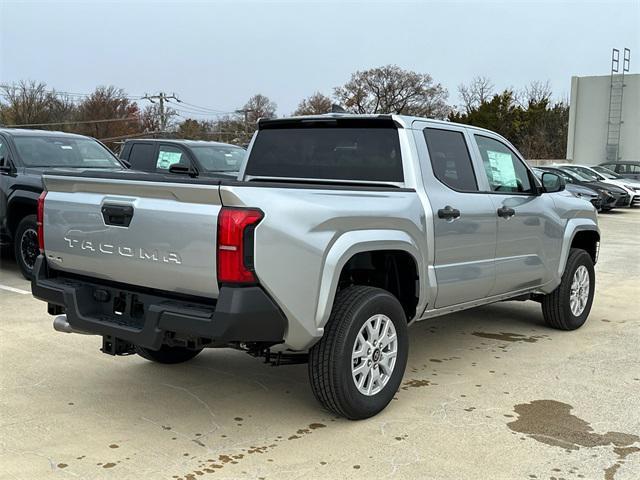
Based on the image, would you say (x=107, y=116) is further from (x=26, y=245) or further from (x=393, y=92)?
(x=26, y=245)

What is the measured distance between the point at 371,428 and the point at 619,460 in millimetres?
1366

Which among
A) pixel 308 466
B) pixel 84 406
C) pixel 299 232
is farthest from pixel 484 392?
pixel 84 406

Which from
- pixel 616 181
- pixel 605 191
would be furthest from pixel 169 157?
pixel 616 181

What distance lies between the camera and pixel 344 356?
3871mm

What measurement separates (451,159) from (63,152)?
6.05 metres

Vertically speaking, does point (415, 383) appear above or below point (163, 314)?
below

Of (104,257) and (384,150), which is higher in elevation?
(384,150)

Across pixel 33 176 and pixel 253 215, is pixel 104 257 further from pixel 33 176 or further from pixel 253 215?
pixel 33 176

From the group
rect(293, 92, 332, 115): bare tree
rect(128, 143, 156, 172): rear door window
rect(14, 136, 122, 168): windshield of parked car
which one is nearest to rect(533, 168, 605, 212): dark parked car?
rect(128, 143, 156, 172): rear door window

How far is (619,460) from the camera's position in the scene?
3637mm

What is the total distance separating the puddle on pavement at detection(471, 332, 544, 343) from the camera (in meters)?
6.13

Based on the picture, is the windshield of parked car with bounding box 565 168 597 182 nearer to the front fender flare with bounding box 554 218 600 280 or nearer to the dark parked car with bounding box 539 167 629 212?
the dark parked car with bounding box 539 167 629 212

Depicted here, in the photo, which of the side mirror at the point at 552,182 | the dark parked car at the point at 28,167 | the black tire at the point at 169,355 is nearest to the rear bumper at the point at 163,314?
the black tire at the point at 169,355

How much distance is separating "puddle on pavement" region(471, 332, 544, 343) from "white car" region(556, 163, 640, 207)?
1765 cm
